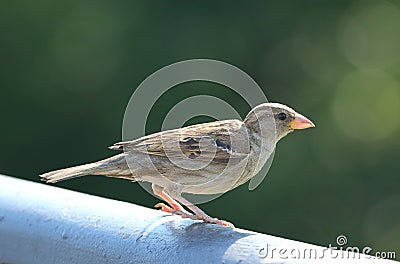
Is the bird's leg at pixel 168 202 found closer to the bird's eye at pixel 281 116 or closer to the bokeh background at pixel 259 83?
the bird's eye at pixel 281 116

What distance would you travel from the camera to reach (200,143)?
3.33 metres

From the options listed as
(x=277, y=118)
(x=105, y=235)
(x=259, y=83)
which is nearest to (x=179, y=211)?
(x=277, y=118)

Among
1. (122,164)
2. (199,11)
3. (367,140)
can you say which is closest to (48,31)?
(199,11)

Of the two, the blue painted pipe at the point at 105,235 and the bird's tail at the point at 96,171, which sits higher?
the bird's tail at the point at 96,171

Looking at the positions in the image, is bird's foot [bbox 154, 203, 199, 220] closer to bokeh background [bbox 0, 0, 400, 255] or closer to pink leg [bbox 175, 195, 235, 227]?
pink leg [bbox 175, 195, 235, 227]

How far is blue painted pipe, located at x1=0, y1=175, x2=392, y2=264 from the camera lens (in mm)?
2225

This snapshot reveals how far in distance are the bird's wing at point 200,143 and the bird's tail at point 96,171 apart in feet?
0.19

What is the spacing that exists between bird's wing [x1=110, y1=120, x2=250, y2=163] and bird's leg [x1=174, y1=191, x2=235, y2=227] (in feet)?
0.61

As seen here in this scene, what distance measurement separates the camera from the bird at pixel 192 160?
10.4ft

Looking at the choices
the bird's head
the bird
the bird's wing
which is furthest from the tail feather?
the bird's head

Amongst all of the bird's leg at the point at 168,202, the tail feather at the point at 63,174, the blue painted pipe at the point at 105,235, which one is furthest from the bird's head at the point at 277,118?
the blue painted pipe at the point at 105,235

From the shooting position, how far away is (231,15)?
819 centimetres

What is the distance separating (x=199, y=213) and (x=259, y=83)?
15.9 ft

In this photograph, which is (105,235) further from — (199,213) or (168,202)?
(168,202)
